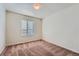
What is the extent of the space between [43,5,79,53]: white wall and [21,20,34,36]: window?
25cm

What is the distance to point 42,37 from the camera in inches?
62.4

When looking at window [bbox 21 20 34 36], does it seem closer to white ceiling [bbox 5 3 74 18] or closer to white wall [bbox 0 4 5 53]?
white ceiling [bbox 5 3 74 18]

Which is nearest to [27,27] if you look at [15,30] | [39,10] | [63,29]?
[15,30]

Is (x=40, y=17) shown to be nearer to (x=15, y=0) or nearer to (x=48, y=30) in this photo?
(x=48, y=30)

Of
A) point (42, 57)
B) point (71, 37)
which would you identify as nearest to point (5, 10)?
point (42, 57)

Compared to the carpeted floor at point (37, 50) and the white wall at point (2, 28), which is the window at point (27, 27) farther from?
the white wall at point (2, 28)

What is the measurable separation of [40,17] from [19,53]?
2.39 ft

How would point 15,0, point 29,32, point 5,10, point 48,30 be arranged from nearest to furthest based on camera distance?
1. point 15,0
2. point 5,10
3. point 29,32
4. point 48,30

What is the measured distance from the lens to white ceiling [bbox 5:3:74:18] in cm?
130

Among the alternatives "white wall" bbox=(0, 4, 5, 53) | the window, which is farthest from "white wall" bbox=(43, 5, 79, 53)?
"white wall" bbox=(0, 4, 5, 53)

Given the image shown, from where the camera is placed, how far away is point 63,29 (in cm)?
154

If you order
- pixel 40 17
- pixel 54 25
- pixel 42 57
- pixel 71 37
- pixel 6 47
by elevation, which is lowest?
pixel 42 57

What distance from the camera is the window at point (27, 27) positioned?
1.47 m

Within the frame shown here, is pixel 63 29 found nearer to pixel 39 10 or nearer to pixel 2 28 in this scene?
pixel 39 10
